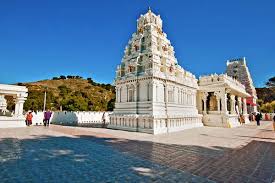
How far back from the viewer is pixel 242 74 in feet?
158

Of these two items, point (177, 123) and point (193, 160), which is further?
point (177, 123)

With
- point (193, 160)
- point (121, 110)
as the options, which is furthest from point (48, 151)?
point (121, 110)

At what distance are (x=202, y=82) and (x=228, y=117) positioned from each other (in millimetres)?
6561

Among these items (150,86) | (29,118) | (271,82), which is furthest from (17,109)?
(271,82)

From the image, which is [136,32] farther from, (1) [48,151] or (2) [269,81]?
(2) [269,81]

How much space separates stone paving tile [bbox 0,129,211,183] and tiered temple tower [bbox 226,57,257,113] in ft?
152

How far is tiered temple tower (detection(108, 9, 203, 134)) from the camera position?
62.0ft

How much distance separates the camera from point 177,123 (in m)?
20.9

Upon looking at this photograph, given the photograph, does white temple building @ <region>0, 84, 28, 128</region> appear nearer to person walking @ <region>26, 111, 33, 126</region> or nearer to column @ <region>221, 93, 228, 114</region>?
person walking @ <region>26, 111, 33, 126</region>

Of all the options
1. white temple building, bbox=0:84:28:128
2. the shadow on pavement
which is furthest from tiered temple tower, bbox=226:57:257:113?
white temple building, bbox=0:84:28:128

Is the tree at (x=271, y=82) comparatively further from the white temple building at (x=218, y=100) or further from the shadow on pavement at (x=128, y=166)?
the shadow on pavement at (x=128, y=166)

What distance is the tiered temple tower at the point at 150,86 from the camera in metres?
18.9

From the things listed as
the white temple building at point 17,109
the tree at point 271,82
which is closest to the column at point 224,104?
the white temple building at point 17,109

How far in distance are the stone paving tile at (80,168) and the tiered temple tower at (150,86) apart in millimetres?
9817
